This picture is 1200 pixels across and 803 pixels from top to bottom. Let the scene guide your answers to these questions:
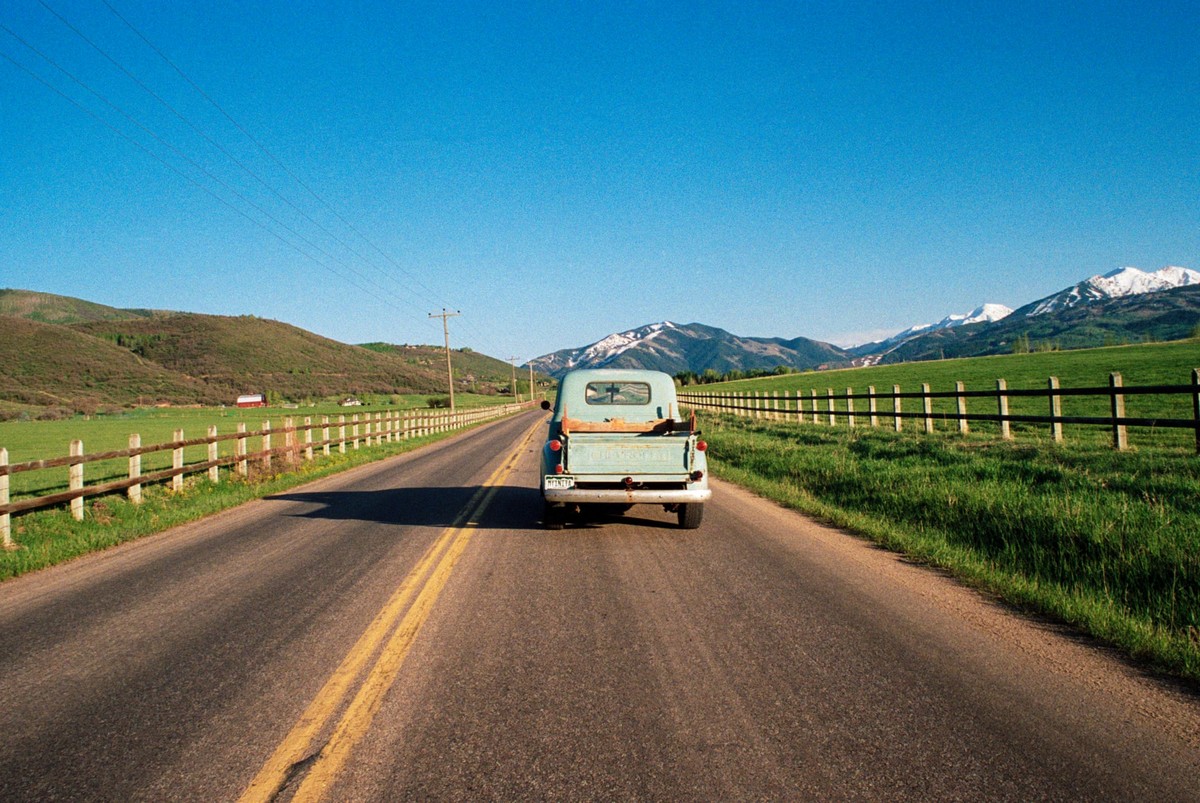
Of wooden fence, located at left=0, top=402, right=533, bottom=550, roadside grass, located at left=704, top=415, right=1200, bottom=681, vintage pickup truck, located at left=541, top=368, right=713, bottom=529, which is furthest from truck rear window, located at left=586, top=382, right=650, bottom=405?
wooden fence, located at left=0, top=402, right=533, bottom=550

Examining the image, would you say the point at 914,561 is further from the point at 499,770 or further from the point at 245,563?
the point at 245,563

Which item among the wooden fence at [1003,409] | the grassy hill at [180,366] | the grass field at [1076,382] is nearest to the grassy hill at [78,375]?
the grassy hill at [180,366]

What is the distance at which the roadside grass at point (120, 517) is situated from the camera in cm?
875

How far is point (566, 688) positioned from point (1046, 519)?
6.15 meters

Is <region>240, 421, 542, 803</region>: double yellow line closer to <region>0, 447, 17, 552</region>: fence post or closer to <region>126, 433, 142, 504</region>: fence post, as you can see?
<region>0, 447, 17, 552</region>: fence post

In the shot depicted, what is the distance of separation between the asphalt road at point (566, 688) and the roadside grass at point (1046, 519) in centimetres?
46

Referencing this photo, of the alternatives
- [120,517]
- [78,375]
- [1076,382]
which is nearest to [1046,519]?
[120,517]

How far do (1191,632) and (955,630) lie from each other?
4.59 feet

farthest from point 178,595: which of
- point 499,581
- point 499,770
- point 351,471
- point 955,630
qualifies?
point 351,471

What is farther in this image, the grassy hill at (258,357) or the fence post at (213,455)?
the grassy hill at (258,357)

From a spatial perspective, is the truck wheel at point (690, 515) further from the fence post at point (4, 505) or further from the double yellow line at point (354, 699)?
the fence post at point (4, 505)

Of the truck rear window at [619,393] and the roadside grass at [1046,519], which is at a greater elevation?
the truck rear window at [619,393]

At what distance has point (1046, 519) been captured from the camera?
7699 millimetres

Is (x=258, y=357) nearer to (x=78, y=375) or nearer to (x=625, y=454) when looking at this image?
(x=78, y=375)
